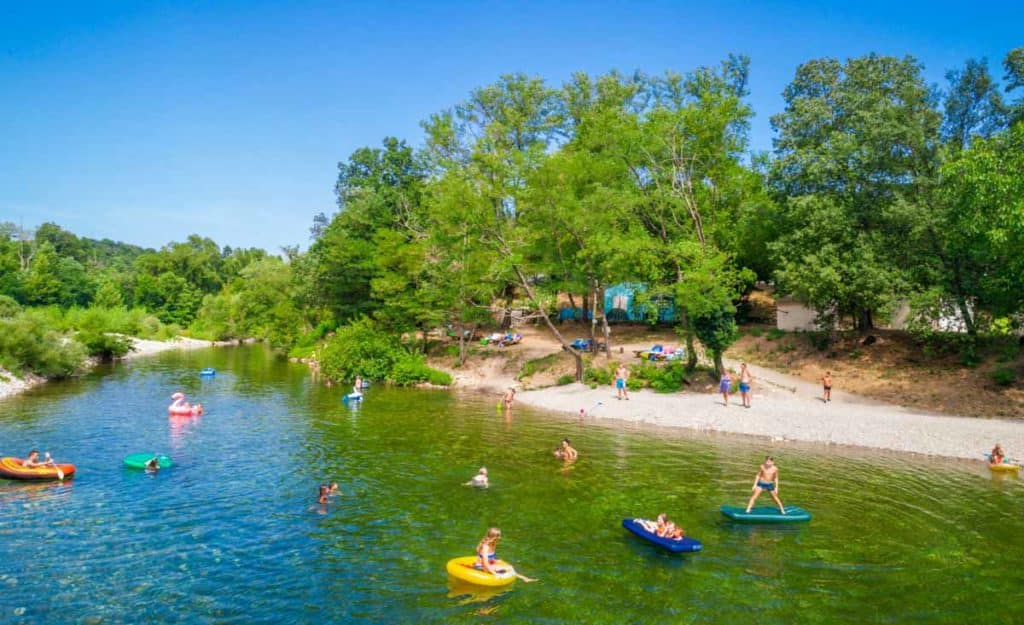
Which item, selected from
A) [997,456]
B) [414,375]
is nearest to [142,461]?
[414,375]

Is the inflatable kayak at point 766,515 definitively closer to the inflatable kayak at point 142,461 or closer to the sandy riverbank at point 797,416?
the sandy riverbank at point 797,416

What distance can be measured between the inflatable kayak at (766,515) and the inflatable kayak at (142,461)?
63.9 ft

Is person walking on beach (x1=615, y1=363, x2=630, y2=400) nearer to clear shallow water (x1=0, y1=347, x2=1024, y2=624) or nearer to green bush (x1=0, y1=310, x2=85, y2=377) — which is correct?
Answer: clear shallow water (x1=0, y1=347, x2=1024, y2=624)

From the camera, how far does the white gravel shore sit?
27016mm

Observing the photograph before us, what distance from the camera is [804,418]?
31297mm

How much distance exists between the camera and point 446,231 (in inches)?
1766

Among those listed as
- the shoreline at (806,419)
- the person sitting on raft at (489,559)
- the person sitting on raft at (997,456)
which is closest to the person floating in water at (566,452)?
the shoreline at (806,419)

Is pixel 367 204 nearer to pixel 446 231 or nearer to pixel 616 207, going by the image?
→ pixel 446 231

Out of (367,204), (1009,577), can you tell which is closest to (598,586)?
(1009,577)

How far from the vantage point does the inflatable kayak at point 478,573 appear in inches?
533

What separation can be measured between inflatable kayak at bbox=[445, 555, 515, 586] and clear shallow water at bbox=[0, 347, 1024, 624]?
269 millimetres

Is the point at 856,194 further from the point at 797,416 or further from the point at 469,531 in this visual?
the point at 469,531

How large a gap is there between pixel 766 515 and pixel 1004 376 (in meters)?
24.0

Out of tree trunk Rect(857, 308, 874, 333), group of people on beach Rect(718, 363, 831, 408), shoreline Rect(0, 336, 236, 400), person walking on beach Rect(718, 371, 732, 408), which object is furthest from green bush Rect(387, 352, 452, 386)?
tree trunk Rect(857, 308, 874, 333)
